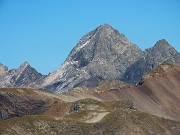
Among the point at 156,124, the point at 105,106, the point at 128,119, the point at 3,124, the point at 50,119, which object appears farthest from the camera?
the point at 105,106

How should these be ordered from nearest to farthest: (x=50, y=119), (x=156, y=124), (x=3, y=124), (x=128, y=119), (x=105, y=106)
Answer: (x=3, y=124)
(x=50, y=119)
(x=128, y=119)
(x=156, y=124)
(x=105, y=106)

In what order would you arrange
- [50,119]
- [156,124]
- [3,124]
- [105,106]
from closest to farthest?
[3,124], [50,119], [156,124], [105,106]

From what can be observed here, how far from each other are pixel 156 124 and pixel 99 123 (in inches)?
1162

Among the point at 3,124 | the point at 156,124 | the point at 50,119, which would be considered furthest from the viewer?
the point at 156,124

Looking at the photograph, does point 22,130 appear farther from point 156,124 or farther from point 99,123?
point 156,124

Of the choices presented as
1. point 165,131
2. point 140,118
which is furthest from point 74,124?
point 165,131

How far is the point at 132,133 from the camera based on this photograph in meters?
162

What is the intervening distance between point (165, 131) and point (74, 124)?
4002cm

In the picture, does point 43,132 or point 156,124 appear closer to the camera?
point 43,132

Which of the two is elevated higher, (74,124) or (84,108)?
(84,108)

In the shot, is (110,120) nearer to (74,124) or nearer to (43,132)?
(74,124)

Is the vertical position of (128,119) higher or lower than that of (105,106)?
lower

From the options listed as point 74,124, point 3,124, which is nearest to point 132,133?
point 74,124

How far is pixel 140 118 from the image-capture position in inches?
6875
